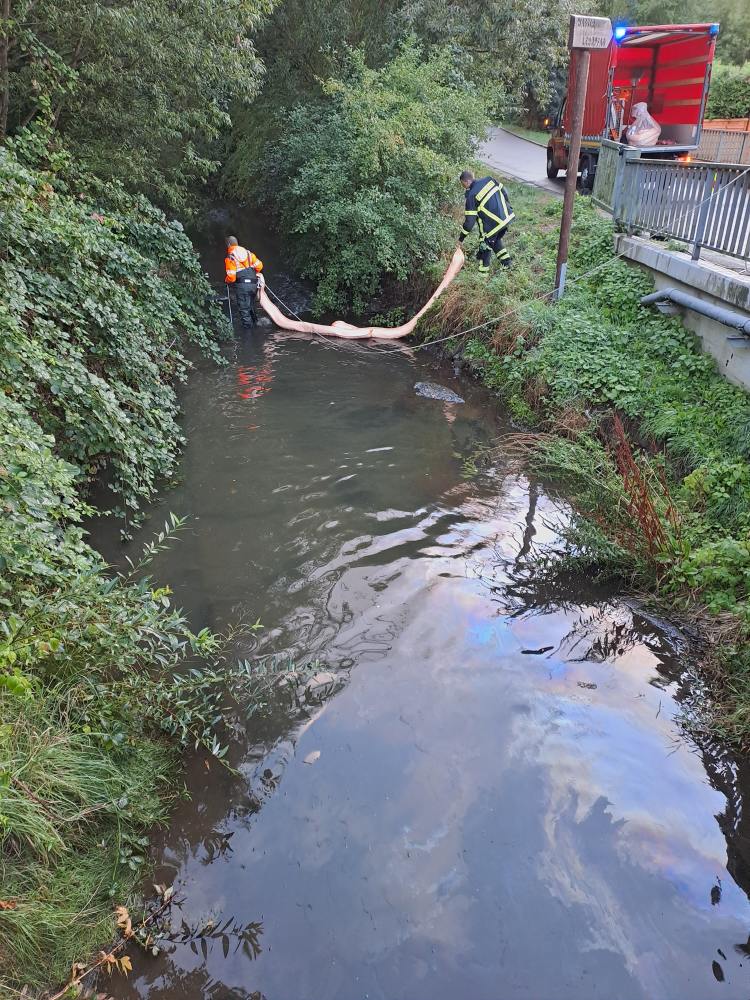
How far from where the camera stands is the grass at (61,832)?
113 inches

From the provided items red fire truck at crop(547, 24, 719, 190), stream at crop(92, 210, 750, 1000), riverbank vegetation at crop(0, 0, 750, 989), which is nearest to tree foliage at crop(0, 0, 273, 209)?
riverbank vegetation at crop(0, 0, 750, 989)

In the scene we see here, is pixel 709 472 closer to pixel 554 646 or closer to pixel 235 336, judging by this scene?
pixel 554 646

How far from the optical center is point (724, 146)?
14.9 meters

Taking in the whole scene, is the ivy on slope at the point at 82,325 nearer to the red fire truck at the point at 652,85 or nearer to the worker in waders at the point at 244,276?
the worker in waders at the point at 244,276

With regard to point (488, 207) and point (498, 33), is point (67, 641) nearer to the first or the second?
point (488, 207)

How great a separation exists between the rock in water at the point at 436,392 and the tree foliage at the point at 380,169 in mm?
2978

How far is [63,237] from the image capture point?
5.81 meters

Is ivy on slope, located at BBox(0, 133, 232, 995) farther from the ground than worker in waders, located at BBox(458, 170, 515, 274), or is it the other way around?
worker in waders, located at BBox(458, 170, 515, 274)

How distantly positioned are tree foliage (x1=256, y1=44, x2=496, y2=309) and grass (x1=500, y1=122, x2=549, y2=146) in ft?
42.9

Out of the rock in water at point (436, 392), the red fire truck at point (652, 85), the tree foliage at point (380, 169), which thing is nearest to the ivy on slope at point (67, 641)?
the rock in water at point (436, 392)

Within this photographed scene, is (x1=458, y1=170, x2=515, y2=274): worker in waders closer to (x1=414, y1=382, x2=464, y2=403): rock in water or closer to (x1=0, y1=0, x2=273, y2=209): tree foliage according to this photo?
(x1=414, y1=382, x2=464, y2=403): rock in water

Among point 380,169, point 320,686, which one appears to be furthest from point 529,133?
point 320,686

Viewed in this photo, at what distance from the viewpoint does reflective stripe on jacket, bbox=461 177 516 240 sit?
35.1ft

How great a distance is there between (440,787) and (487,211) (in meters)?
9.12
